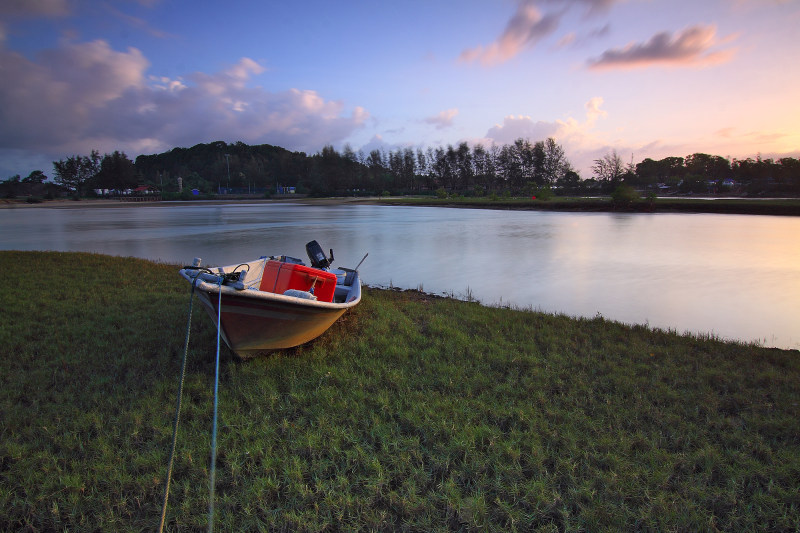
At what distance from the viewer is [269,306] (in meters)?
3.74

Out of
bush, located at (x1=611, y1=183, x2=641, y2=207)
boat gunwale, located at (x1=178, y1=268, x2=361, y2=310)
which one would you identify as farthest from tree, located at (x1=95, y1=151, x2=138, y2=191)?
boat gunwale, located at (x1=178, y1=268, x2=361, y2=310)

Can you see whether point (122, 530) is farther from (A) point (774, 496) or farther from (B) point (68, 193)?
(B) point (68, 193)

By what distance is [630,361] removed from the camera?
4.32 metres

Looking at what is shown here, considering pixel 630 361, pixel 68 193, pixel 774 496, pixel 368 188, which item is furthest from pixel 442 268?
pixel 68 193

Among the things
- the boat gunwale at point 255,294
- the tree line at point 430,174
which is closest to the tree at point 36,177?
the tree line at point 430,174

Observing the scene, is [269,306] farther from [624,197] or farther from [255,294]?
[624,197]

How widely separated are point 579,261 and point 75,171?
9996 cm

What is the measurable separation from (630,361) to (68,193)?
95290mm

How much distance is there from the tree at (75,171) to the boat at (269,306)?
316 ft

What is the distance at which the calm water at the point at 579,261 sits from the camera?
7418mm

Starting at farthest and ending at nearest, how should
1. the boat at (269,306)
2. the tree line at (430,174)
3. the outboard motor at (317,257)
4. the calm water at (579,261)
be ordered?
the tree line at (430,174) → the calm water at (579,261) → the outboard motor at (317,257) → the boat at (269,306)

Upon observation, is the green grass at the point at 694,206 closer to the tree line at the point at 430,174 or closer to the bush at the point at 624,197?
the bush at the point at 624,197

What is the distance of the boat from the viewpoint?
3.59 m

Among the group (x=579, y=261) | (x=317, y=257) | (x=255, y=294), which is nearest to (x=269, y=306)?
(x=255, y=294)
